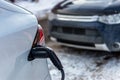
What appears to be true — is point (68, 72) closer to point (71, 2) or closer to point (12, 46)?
point (71, 2)

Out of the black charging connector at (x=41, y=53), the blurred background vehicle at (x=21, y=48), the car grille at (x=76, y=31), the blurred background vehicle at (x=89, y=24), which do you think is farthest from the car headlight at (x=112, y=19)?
the black charging connector at (x=41, y=53)

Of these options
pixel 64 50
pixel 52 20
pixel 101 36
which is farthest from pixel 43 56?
pixel 64 50

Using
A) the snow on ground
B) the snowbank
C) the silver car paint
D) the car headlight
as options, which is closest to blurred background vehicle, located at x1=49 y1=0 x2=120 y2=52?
the car headlight

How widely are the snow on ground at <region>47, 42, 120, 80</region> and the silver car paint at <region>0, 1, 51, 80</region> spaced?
2.23 meters

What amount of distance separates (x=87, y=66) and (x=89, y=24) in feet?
2.33

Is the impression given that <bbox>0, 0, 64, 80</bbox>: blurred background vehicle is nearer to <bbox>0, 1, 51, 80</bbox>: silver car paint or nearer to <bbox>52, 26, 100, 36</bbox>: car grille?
<bbox>0, 1, 51, 80</bbox>: silver car paint

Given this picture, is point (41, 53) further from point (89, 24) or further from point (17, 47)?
point (89, 24)

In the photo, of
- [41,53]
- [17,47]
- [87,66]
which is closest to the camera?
[17,47]

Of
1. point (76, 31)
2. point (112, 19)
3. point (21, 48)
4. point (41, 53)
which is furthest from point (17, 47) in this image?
point (76, 31)

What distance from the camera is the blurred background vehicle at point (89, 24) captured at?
4.39m

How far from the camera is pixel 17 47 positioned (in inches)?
74.3

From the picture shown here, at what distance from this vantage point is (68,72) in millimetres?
4527

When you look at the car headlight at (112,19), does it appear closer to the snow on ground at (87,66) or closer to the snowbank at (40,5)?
the snow on ground at (87,66)

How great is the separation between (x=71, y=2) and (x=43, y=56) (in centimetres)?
332
